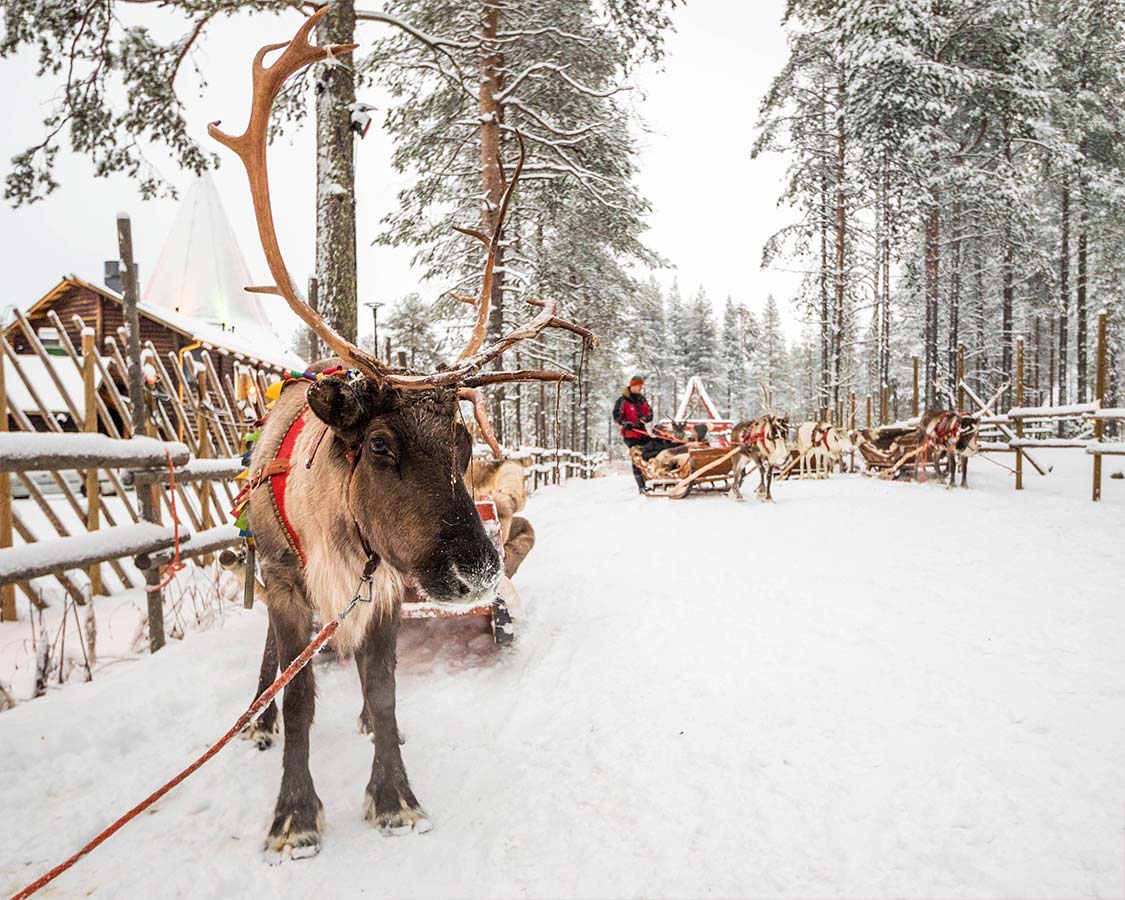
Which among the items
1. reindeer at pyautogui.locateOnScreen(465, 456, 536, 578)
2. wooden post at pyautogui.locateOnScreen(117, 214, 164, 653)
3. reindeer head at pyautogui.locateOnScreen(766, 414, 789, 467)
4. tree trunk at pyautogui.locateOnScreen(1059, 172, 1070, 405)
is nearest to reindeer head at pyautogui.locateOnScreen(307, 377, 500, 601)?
reindeer at pyautogui.locateOnScreen(465, 456, 536, 578)

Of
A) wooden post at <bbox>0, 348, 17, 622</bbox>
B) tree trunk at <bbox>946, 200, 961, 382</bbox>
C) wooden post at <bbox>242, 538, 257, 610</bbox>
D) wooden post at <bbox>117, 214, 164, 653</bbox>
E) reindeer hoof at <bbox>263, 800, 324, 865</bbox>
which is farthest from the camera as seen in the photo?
tree trunk at <bbox>946, 200, 961, 382</bbox>

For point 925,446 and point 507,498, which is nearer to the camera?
point 507,498

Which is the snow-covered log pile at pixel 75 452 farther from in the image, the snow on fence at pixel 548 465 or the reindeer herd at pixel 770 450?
the reindeer herd at pixel 770 450

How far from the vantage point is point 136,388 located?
448 centimetres

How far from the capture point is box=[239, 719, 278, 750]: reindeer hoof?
2.94 m

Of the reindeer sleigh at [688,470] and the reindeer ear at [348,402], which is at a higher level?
the reindeer ear at [348,402]

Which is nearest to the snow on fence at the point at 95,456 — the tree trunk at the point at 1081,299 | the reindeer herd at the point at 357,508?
the reindeer herd at the point at 357,508

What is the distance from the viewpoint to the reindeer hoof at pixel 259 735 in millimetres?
2943

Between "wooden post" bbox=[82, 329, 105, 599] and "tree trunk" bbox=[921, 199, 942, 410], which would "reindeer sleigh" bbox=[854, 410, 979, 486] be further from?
"wooden post" bbox=[82, 329, 105, 599]

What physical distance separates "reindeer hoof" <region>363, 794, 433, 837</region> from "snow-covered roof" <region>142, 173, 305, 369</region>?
23.4 meters

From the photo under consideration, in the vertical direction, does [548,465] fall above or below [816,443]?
below

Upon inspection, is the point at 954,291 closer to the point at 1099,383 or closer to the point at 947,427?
the point at 947,427

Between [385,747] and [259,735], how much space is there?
0.96m

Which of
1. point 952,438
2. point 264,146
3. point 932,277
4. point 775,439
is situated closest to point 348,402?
point 264,146
